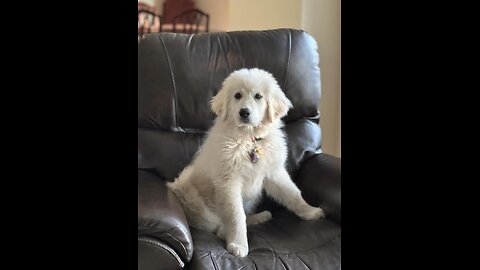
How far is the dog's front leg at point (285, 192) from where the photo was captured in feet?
5.50

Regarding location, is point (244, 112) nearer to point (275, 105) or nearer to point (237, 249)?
point (275, 105)

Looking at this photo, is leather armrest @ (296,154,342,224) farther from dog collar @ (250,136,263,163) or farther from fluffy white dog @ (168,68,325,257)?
dog collar @ (250,136,263,163)

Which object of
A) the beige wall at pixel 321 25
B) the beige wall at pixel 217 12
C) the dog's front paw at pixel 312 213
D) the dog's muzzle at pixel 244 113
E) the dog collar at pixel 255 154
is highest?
the beige wall at pixel 217 12

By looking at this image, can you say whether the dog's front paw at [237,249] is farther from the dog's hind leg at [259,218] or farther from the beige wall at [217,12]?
the beige wall at [217,12]

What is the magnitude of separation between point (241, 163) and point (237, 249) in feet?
1.23

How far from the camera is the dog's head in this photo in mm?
1632

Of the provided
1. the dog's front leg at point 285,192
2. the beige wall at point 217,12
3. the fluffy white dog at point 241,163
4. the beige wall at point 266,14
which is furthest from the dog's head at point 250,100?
the beige wall at point 217,12

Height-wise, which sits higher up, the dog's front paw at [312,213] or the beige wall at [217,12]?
the beige wall at [217,12]

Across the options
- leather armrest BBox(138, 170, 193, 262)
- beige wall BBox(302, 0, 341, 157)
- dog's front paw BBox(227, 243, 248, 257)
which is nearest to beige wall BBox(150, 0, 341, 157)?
beige wall BBox(302, 0, 341, 157)

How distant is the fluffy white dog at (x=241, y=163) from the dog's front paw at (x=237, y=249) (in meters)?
0.14
